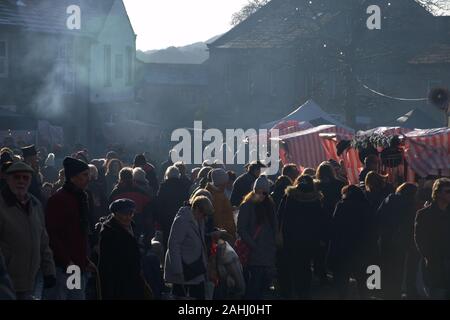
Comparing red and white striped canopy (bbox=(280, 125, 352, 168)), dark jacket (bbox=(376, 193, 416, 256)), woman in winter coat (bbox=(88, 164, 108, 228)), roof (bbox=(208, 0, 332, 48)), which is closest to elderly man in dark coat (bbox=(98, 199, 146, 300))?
woman in winter coat (bbox=(88, 164, 108, 228))

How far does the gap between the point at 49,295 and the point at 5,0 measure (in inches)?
1088

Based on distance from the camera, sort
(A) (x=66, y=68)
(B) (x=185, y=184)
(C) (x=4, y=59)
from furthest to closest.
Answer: (A) (x=66, y=68) < (C) (x=4, y=59) < (B) (x=185, y=184)

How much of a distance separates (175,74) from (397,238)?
60357mm

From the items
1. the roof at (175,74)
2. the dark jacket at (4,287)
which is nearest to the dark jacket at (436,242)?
the dark jacket at (4,287)

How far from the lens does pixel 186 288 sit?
35.8 ft

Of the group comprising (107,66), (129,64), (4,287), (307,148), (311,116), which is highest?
(129,64)

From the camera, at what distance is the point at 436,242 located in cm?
1119

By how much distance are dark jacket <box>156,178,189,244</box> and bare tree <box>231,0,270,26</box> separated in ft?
124

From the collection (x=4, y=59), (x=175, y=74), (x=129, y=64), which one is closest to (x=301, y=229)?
(x=4, y=59)

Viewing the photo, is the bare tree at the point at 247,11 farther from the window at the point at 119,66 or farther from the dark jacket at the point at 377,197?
the dark jacket at the point at 377,197

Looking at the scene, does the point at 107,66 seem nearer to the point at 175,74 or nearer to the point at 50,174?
the point at 50,174

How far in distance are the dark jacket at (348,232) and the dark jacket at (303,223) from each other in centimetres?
32

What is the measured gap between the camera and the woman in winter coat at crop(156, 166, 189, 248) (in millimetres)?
14383
